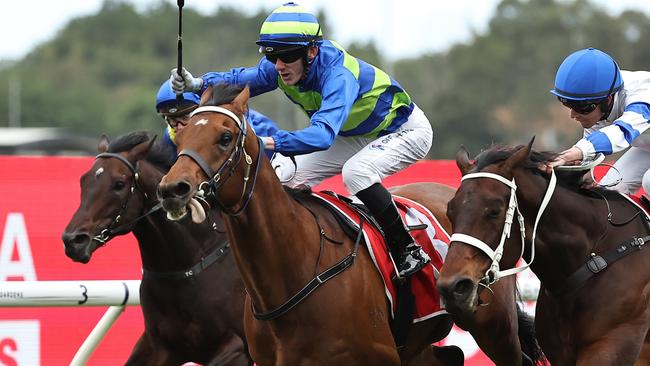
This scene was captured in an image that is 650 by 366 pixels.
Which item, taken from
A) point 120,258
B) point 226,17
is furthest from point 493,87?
point 120,258

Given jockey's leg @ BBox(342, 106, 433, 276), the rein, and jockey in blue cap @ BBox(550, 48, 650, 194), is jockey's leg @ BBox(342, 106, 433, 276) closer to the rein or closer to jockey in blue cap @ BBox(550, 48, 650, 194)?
the rein

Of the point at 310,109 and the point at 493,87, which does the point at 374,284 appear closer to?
the point at 310,109

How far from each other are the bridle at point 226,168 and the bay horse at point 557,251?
0.85 m

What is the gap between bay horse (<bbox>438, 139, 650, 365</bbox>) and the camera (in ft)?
14.8

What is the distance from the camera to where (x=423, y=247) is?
18.9 feet

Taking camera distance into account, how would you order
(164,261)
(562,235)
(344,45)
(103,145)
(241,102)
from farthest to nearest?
(344,45), (103,145), (164,261), (562,235), (241,102)

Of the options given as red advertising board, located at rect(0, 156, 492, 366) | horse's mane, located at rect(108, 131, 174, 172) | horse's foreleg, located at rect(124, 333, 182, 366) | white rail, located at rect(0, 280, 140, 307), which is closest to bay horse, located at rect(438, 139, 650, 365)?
horse's foreleg, located at rect(124, 333, 182, 366)

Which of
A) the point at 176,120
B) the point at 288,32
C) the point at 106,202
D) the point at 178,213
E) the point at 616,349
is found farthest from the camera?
the point at 176,120

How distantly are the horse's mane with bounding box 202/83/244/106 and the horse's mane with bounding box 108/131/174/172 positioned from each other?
1407mm

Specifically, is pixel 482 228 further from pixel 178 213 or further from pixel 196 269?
pixel 196 269

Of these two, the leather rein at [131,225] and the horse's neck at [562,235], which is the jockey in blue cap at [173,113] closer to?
the leather rein at [131,225]

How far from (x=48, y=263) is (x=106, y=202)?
159 cm

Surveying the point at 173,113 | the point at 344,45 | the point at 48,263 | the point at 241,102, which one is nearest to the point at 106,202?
the point at 173,113

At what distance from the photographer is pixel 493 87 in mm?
52250
